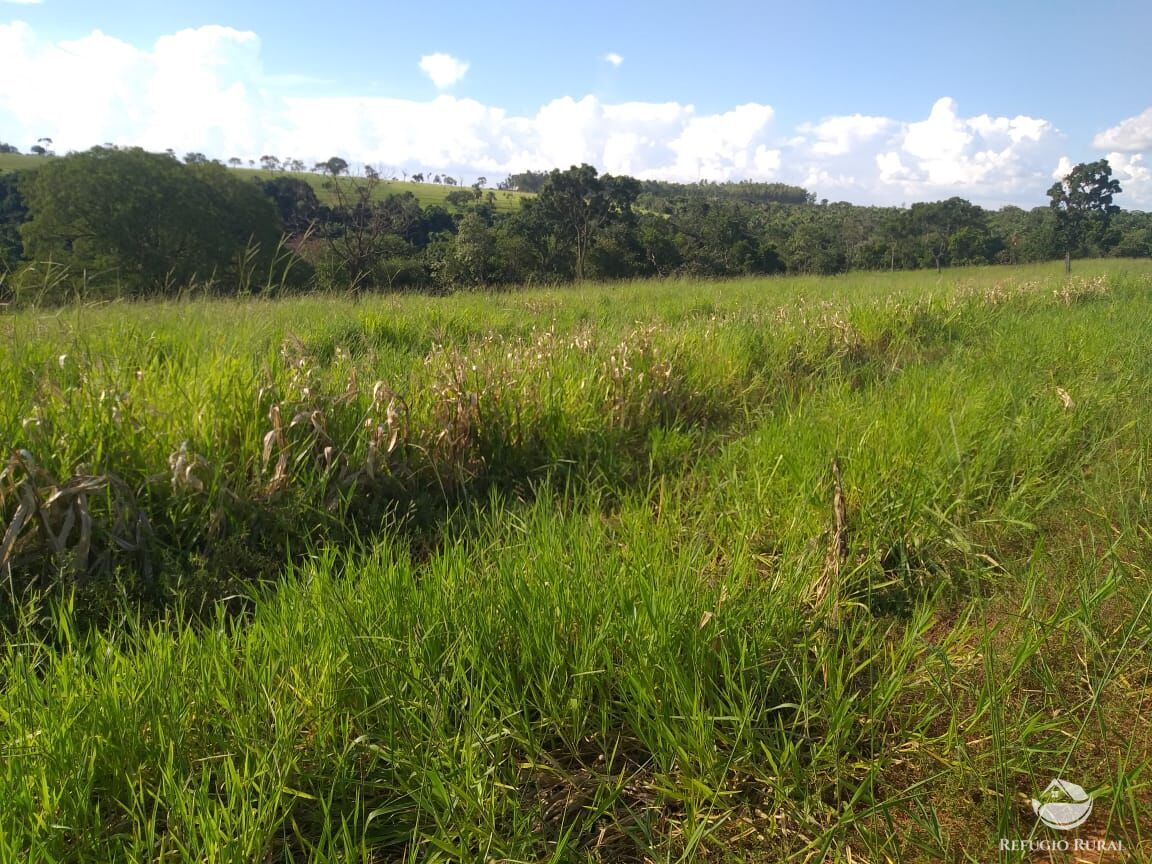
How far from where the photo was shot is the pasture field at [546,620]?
1.33 metres

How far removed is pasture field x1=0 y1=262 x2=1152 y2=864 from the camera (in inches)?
52.3

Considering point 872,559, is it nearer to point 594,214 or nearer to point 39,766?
point 39,766

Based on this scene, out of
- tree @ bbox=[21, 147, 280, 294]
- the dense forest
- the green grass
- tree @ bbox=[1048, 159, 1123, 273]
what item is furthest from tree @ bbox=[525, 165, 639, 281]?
tree @ bbox=[1048, 159, 1123, 273]

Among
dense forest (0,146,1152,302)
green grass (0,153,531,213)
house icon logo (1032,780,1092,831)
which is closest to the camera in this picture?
house icon logo (1032,780,1092,831)

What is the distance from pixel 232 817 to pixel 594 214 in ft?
150

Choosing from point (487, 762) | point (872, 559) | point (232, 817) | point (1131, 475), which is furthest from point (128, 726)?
point (1131, 475)

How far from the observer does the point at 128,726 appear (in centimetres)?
140

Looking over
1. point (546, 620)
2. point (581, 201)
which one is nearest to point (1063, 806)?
point (546, 620)

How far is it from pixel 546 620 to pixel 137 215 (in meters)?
35.4

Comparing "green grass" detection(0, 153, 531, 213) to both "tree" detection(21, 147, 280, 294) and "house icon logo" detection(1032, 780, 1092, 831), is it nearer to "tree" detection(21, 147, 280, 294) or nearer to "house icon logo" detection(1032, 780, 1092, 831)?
"tree" detection(21, 147, 280, 294)

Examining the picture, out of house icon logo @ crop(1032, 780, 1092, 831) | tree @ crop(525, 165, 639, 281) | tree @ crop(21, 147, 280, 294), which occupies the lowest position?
house icon logo @ crop(1032, 780, 1092, 831)

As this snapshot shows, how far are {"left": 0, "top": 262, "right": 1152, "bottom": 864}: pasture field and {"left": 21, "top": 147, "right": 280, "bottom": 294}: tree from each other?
2670 cm

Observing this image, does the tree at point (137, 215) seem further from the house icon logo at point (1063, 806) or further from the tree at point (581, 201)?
the house icon logo at point (1063, 806)

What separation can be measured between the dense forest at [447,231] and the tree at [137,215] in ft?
0.23
